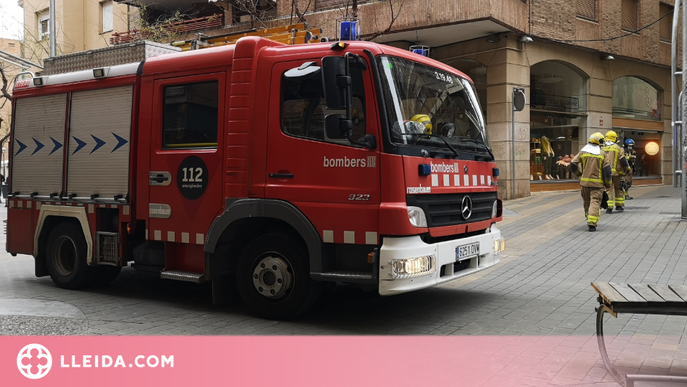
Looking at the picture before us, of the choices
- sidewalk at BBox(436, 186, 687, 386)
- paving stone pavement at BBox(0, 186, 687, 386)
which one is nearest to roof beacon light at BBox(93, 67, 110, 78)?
paving stone pavement at BBox(0, 186, 687, 386)

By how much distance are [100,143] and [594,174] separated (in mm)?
9006

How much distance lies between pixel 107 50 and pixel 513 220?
9523 millimetres

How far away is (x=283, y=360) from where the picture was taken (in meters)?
5.11

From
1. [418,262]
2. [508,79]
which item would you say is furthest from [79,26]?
[418,262]

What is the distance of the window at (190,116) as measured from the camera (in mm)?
6855

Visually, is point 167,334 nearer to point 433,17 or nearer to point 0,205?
point 433,17

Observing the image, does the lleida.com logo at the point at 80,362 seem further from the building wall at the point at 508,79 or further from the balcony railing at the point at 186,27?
the balcony railing at the point at 186,27

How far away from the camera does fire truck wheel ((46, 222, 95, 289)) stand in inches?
320

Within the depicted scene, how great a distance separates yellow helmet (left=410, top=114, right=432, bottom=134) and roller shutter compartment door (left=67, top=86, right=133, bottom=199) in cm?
339

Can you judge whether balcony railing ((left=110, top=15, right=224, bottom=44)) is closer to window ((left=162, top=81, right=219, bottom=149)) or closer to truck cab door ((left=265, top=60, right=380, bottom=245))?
window ((left=162, top=81, right=219, bottom=149))

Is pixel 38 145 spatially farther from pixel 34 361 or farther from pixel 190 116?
pixel 34 361

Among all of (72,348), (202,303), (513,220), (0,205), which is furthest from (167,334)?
(0,205)

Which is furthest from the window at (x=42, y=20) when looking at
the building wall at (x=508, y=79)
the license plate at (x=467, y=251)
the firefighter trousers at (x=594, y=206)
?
the license plate at (x=467, y=251)

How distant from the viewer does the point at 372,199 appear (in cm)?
578
